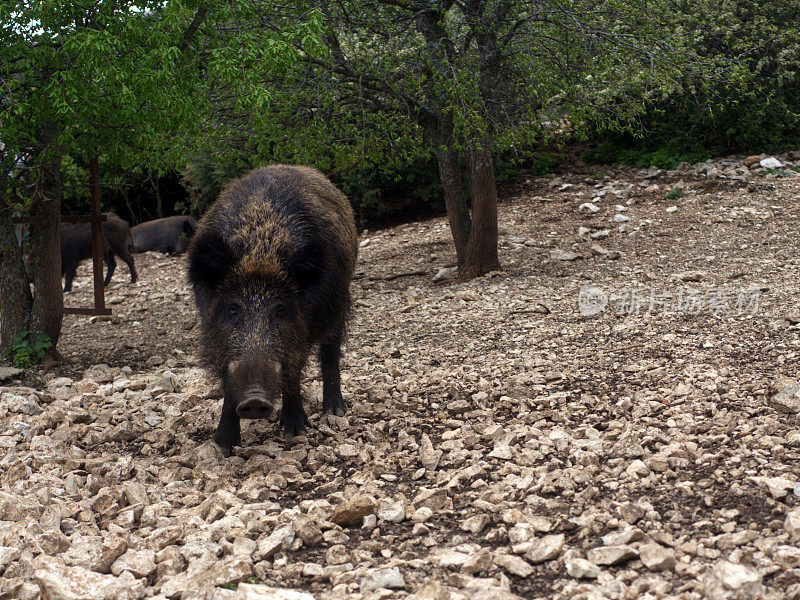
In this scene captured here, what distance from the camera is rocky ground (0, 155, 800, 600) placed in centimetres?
279

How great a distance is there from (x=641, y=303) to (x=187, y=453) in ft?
15.0

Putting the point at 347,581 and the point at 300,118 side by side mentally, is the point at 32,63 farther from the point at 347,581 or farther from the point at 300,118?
the point at 347,581

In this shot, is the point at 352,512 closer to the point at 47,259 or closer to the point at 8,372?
the point at 8,372

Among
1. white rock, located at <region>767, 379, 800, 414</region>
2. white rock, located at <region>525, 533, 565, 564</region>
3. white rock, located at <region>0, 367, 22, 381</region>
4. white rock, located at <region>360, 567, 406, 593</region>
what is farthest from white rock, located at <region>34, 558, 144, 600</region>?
white rock, located at <region>0, 367, 22, 381</region>

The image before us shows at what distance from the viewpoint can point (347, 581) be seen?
2840 mm

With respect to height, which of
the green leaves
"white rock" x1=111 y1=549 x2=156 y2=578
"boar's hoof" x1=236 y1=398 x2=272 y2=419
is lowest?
"white rock" x1=111 y1=549 x2=156 y2=578

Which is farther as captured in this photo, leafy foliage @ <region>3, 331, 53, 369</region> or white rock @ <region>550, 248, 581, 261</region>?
white rock @ <region>550, 248, 581, 261</region>

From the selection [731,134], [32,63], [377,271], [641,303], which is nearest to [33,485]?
[32,63]

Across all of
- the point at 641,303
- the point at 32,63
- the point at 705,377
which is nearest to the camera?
the point at 705,377

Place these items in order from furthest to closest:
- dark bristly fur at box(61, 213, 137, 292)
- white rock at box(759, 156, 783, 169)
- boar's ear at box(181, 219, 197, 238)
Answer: boar's ear at box(181, 219, 197, 238)
white rock at box(759, 156, 783, 169)
dark bristly fur at box(61, 213, 137, 292)

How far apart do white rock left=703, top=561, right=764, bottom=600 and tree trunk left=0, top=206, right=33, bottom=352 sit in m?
5.94

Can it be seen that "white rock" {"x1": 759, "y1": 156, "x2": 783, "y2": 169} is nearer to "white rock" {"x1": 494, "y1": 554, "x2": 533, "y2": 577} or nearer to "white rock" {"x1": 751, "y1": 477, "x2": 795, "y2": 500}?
"white rock" {"x1": 751, "y1": 477, "x2": 795, "y2": 500}

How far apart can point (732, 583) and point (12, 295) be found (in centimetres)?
605

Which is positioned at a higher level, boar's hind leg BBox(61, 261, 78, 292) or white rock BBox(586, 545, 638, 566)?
boar's hind leg BBox(61, 261, 78, 292)
